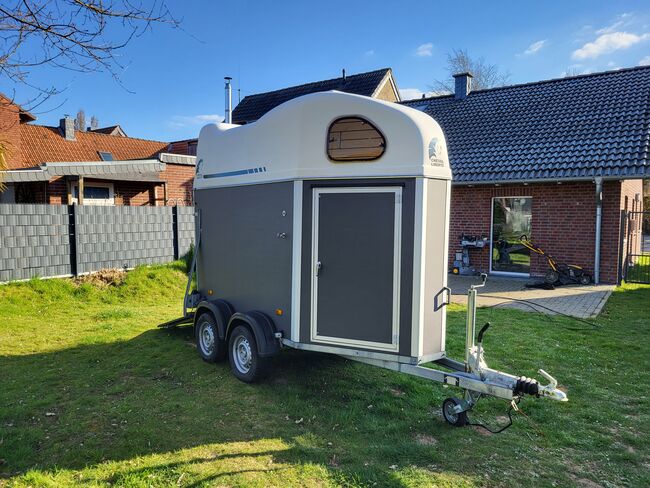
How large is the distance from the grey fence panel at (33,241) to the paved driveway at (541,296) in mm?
8627

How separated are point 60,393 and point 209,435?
2.17 m

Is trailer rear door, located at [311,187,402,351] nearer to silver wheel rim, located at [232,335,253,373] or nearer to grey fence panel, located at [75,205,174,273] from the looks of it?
silver wheel rim, located at [232,335,253,373]

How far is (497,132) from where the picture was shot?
15.6 metres

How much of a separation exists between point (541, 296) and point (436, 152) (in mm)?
7858

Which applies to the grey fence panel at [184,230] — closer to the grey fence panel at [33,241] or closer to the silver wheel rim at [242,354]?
the grey fence panel at [33,241]

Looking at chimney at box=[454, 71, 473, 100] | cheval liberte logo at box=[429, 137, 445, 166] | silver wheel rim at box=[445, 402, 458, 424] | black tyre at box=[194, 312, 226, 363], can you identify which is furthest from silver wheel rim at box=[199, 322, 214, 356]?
chimney at box=[454, 71, 473, 100]

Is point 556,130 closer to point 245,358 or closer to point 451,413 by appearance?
point 451,413

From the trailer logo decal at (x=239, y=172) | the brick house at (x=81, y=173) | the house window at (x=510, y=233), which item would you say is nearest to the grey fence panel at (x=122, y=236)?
the brick house at (x=81, y=173)

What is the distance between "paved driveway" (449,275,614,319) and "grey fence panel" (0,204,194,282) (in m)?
7.53

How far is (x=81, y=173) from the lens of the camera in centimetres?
1476

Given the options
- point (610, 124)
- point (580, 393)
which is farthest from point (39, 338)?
point (610, 124)

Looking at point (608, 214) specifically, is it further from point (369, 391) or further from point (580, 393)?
point (369, 391)

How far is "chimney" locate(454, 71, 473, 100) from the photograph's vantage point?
18438 mm

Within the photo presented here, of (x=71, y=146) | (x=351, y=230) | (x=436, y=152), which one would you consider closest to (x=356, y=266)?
(x=351, y=230)
